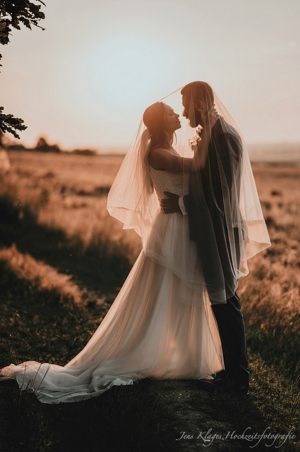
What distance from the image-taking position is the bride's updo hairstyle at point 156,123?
3.84m

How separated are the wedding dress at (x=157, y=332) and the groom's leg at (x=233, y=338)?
0.46 feet

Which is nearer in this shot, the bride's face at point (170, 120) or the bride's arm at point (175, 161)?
the bride's arm at point (175, 161)

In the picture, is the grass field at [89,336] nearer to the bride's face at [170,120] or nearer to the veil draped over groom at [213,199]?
the veil draped over groom at [213,199]

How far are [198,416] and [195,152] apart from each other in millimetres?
2223

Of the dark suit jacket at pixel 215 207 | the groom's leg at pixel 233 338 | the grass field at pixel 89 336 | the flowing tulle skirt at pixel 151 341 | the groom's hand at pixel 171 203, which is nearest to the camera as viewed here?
the grass field at pixel 89 336

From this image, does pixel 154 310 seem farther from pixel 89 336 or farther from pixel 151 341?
pixel 89 336

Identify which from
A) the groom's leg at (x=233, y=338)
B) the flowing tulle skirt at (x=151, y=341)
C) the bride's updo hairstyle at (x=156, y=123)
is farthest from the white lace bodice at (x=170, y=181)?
A: the groom's leg at (x=233, y=338)

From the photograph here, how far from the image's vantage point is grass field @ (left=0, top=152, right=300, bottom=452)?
3125mm

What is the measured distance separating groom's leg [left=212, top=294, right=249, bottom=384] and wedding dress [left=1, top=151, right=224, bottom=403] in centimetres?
14

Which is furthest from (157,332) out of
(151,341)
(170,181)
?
(170,181)

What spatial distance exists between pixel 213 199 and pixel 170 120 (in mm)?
830

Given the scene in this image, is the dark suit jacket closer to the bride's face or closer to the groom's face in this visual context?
the groom's face

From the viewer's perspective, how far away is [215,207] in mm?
3713

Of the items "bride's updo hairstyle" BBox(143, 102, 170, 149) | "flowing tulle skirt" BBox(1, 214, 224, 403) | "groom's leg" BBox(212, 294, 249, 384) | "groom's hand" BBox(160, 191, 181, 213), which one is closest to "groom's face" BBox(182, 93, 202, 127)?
"bride's updo hairstyle" BBox(143, 102, 170, 149)
